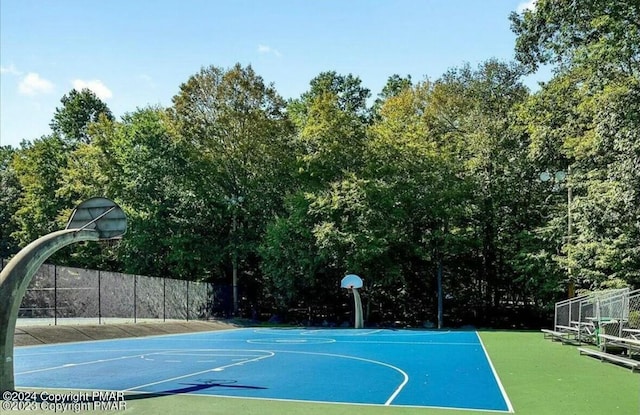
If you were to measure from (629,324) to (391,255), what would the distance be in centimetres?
1623

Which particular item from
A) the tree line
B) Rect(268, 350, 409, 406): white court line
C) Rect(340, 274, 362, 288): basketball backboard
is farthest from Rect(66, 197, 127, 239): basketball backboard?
the tree line

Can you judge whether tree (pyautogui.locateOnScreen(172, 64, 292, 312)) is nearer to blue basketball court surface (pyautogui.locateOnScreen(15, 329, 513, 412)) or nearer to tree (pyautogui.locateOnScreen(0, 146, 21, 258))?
blue basketball court surface (pyautogui.locateOnScreen(15, 329, 513, 412))

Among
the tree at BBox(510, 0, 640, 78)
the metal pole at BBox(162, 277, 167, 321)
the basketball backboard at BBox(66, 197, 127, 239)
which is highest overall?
the tree at BBox(510, 0, 640, 78)

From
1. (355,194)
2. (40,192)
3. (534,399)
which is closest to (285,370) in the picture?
(534,399)

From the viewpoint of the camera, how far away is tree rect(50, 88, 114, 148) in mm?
50906

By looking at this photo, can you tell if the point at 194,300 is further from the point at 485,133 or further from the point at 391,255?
the point at 485,133

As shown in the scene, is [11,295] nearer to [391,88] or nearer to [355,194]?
[355,194]

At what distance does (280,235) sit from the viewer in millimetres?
29891

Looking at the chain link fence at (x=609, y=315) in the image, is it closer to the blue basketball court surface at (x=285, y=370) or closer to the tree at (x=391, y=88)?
the blue basketball court surface at (x=285, y=370)

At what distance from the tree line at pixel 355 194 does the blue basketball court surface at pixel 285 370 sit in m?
10.3

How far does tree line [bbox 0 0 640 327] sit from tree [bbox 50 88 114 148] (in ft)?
46.2

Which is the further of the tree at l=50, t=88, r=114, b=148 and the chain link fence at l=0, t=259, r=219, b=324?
the tree at l=50, t=88, r=114, b=148

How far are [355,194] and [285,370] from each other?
57.6 ft

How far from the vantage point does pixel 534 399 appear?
8930 mm
